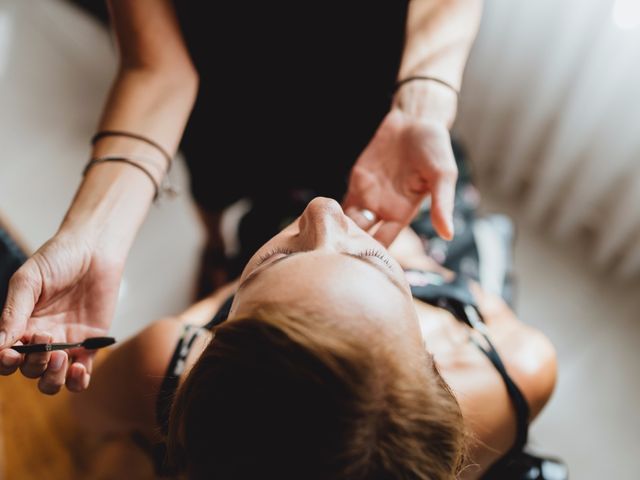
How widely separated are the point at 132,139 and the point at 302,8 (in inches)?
14.8

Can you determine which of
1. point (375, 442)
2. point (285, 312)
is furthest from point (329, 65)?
point (375, 442)

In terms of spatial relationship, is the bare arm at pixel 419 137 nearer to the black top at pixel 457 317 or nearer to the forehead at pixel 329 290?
the black top at pixel 457 317

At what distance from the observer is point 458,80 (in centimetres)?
103

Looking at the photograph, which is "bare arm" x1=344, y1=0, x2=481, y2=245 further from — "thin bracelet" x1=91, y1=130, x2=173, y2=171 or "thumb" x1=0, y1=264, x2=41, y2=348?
"thumb" x1=0, y1=264, x2=41, y2=348

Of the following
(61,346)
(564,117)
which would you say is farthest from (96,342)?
(564,117)

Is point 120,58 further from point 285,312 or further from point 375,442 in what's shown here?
point 375,442

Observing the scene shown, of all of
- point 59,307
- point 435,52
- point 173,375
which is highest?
point 435,52

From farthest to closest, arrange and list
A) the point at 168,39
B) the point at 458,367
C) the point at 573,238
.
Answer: the point at 573,238
the point at 168,39
the point at 458,367

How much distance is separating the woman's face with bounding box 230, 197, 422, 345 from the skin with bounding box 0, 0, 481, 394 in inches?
7.4

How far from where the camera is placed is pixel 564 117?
1.37 metres

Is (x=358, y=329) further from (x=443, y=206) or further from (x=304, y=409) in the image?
(x=443, y=206)

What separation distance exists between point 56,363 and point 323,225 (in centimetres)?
40

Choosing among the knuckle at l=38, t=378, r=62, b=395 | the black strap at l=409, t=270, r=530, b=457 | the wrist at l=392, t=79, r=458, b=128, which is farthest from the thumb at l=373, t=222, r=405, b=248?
the knuckle at l=38, t=378, r=62, b=395

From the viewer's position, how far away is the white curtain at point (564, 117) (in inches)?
47.0
